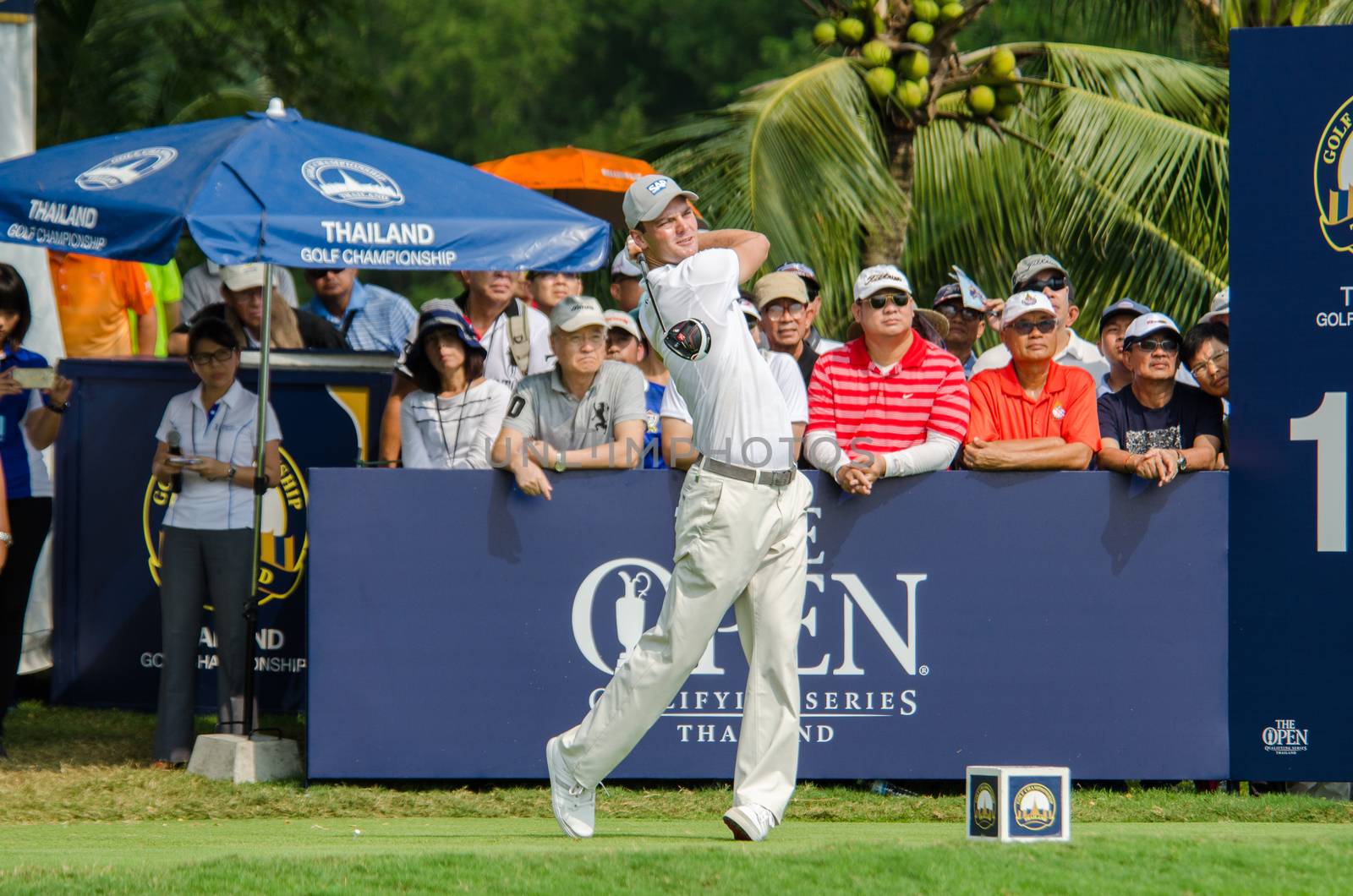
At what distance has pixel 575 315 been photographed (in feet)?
25.8

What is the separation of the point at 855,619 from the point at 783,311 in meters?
1.64

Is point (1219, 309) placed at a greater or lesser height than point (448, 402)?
greater

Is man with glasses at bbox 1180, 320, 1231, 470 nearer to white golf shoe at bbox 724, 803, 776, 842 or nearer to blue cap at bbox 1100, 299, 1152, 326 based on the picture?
blue cap at bbox 1100, 299, 1152, 326

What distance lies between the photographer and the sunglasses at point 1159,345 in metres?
8.02

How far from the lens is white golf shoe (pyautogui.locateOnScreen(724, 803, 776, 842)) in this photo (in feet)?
19.8

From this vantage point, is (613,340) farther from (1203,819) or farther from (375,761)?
(1203,819)

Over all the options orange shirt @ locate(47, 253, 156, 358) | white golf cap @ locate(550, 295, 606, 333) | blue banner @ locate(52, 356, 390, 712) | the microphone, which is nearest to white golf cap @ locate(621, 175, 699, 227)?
white golf cap @ locate(550, 295, 606, 333)

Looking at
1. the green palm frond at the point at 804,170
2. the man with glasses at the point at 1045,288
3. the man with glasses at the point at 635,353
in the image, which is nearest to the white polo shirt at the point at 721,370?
the man with glasses at the point at 635,353

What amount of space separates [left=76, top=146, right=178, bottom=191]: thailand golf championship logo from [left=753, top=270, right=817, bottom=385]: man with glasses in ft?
8.87

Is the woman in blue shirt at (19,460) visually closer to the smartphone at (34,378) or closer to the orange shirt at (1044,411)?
the smartphone at (34,378)

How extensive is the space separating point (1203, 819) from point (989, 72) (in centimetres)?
675

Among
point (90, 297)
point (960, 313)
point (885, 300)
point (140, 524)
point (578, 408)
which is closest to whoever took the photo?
point (885, 300)

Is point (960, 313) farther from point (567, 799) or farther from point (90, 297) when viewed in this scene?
point (90, 297)

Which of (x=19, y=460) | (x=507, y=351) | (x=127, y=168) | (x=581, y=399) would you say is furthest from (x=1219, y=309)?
(x=19, y=460)
